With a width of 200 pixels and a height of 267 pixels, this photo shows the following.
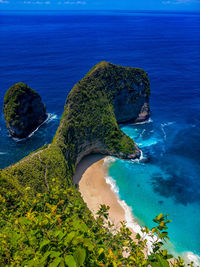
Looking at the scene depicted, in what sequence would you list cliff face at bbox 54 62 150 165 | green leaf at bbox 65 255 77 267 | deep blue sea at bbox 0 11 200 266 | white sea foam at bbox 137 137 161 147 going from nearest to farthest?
green leaf at bbox 65 255 77 267, deep blue sea at bbox 0 11 200 266, cliff face at bbox 54 62 150 165, white sea foam at bbox 137 137 161 147

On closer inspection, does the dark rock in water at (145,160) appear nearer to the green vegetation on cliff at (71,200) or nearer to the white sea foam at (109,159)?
the green vegetation on cliff at (71,200)

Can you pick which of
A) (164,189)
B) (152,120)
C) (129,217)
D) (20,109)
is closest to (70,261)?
(129,217)

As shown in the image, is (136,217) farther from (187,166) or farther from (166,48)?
(166,48)

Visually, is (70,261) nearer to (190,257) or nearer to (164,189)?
(190,257)

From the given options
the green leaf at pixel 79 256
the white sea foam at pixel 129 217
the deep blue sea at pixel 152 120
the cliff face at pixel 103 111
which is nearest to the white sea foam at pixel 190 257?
the deep blue sea at pixel 152 120

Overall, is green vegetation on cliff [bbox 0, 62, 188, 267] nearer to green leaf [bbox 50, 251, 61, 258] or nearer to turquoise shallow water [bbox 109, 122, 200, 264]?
green leaf [bbox 50, 251, 61, 258]

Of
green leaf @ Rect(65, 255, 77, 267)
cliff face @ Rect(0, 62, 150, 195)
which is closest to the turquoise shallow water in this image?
cliff face @ Rect(0, 62, 150, 195)
